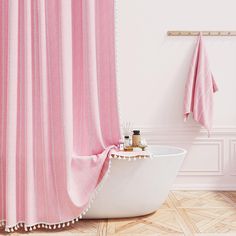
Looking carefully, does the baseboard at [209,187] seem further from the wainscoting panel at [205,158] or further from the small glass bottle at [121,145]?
the small glass bottle at [121,145]

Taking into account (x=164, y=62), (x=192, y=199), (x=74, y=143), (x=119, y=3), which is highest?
(x=119, y=3)

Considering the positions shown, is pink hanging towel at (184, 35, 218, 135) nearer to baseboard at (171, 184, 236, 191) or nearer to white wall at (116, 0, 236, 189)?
white wall at (116, 0, 236, 189)

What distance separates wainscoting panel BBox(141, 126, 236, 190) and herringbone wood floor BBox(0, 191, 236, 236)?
37cm

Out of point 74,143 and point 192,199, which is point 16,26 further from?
point 192,199

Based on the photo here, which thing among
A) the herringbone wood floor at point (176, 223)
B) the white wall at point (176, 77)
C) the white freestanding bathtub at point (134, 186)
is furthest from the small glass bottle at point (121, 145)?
the white wall at point (176, 77)

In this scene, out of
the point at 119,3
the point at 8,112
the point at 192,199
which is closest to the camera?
the point at 8,112

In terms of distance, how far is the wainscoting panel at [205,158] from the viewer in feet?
10.3

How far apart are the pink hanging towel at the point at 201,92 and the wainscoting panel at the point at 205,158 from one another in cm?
18

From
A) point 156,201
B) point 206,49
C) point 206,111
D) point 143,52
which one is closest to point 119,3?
point 143,52

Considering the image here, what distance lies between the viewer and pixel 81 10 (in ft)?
7.30

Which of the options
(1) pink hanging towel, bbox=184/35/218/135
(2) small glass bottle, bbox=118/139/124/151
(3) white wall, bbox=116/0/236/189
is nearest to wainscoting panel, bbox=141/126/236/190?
(3) white wall, bbox=116/0/236/189

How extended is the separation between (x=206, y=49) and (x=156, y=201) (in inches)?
60.4

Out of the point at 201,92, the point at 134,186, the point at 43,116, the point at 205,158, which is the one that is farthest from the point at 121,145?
the point at 205,158

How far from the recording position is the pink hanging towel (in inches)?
118
